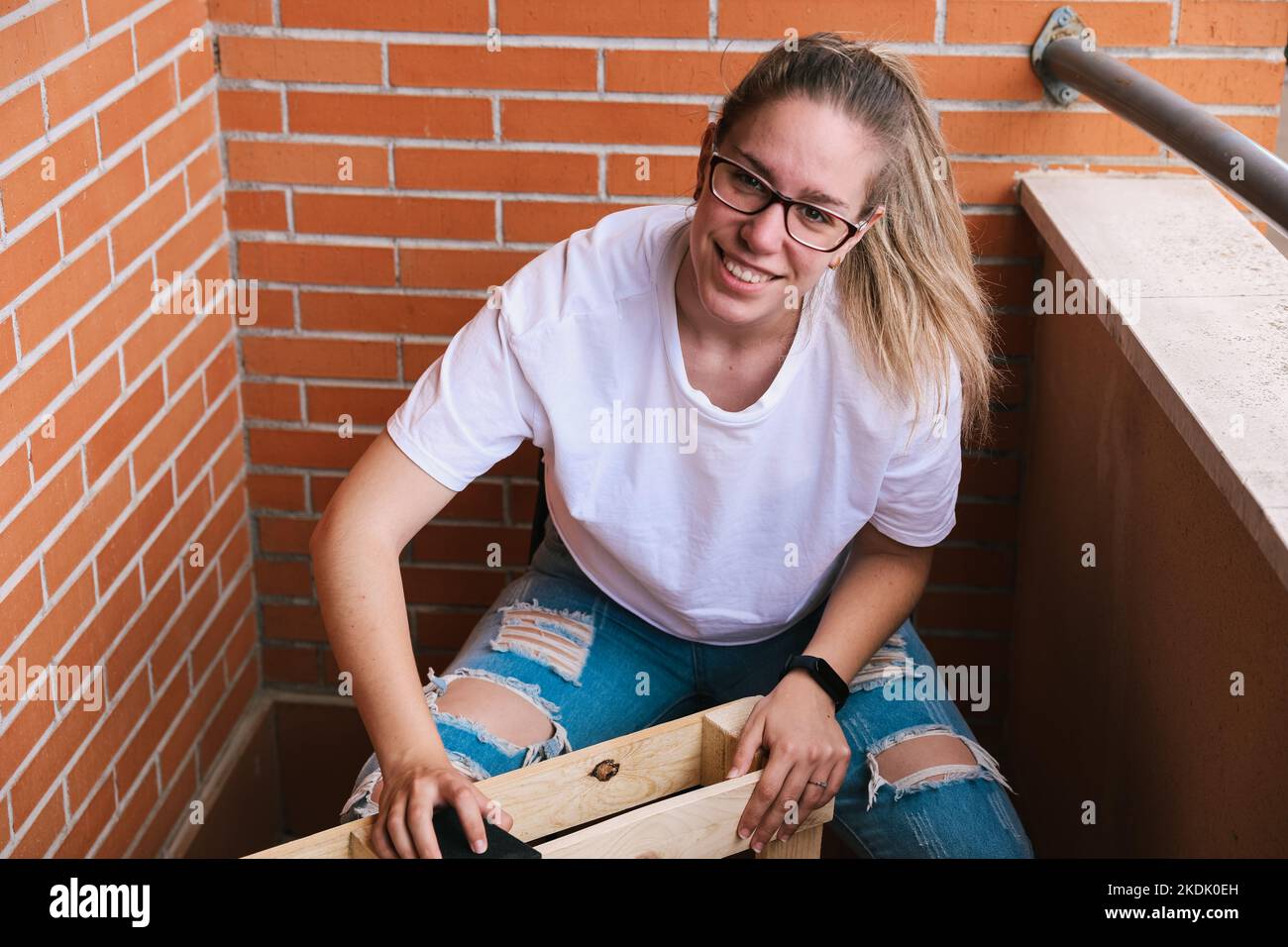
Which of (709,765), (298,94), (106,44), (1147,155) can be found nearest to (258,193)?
(298,94)

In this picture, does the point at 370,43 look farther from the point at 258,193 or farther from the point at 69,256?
the point at 69,256

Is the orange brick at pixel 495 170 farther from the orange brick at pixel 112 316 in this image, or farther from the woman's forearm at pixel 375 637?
the woman's forearm at pixel 375 637

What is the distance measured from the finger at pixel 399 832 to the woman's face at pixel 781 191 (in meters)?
0.68

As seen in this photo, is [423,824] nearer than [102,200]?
Yes

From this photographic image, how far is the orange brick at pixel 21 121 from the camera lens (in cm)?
168

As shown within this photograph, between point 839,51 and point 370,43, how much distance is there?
0.97 meters

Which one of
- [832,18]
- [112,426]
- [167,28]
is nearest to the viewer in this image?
[112,426]

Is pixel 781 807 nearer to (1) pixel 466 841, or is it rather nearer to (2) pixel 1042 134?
(1) pixel 466 841

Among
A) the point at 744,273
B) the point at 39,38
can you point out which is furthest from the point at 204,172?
the point at 744,273

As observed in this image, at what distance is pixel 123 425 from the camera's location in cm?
208

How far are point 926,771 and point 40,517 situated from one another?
1.18m

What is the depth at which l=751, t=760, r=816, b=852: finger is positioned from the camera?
5.26 ft

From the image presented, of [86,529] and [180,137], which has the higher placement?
[180,137]

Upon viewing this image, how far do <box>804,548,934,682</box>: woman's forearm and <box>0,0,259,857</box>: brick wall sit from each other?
1.02 metres
